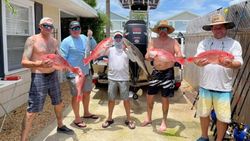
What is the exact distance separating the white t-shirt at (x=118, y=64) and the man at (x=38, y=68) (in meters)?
1.12

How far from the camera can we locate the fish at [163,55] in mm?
4829

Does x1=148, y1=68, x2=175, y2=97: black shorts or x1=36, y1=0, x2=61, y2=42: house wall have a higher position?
x1=36, y1=0, x2=61, y2=42: house wall

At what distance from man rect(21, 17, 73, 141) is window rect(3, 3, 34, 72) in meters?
2.47

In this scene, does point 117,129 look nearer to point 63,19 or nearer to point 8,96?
point 8,96

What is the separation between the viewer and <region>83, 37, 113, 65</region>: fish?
5250 millimetres

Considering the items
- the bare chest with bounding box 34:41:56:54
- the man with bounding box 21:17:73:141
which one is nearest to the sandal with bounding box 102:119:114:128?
the man with bounding box 21:17:73:141

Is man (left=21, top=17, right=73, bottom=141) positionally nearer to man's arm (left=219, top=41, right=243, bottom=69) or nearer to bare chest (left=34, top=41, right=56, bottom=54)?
bare chest (left=34, top=41, right=56, bottom=54)

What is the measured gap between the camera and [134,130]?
18.0ft

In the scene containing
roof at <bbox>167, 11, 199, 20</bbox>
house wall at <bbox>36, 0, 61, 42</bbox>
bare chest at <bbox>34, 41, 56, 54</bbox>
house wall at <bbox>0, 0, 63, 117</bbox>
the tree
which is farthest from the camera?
roof at <bbox>167, 11, 199, 20</bbox>

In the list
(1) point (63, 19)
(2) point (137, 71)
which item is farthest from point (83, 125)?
(1) point (63, 19)

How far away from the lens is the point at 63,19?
1470cm

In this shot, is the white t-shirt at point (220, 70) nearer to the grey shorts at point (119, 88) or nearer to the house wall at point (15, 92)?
the grey shorts at point (119, 88)

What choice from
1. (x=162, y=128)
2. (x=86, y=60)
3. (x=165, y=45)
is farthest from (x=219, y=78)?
(x=86, y=60)

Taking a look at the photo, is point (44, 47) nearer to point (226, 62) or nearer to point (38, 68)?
point (38, 68)
